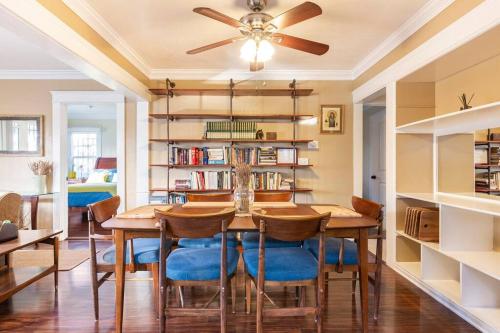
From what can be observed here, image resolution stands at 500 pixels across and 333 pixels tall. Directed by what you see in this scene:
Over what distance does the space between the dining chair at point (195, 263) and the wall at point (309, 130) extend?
2.48 m

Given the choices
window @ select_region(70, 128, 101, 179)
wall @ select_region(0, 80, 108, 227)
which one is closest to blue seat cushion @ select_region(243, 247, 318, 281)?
wall @ select_region(0, 80, 108, 227)

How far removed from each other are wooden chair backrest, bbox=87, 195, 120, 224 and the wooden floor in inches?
20.1

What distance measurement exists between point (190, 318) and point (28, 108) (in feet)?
12.8

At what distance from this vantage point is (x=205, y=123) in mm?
4156

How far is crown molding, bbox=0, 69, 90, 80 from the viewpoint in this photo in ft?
13.4

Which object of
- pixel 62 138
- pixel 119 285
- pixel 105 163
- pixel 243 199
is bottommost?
pixel 119 285

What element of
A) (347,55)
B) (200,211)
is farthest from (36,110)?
(347,55)

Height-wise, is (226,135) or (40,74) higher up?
(40,74)

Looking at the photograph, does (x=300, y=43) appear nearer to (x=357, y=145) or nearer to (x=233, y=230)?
(x=233, y=230)

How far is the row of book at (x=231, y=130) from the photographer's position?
395 cm

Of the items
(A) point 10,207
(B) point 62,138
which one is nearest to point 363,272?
(A) point 10,207

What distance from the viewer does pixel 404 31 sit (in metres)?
2.79

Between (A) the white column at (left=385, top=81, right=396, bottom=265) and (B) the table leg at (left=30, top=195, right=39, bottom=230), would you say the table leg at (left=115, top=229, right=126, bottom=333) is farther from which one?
(B) the table leg at (left=30, top=195, right=39, bottom=230)

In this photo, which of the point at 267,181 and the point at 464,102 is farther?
the point at 267,181
